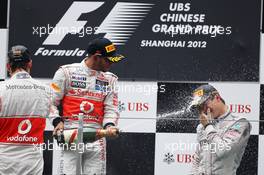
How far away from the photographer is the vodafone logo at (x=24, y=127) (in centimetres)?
520

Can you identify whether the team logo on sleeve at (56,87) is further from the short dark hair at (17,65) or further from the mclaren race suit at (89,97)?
the short dark hair at (17,65)

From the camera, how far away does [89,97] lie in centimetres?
575

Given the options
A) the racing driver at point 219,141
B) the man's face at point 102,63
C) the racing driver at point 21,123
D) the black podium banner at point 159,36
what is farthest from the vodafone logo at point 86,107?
the black podium banner at point 159,36

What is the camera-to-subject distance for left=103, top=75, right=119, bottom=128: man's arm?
560 cm

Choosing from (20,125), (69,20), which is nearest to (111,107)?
(20,125)

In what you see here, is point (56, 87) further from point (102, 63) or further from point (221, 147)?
point (221, 147)

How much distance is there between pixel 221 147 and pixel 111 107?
2.90 ft

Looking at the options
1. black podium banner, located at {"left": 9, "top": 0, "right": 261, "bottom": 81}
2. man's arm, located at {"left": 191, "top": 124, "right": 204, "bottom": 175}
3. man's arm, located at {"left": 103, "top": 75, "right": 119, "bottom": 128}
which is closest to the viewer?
man's arm, located at {"left": 191, "top": 124, "right": 204, "bottom": 175}

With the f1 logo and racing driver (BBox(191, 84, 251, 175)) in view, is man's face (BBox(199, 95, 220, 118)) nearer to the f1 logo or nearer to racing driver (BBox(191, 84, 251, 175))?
racing driver (BBox(191, 84, 251, 175))

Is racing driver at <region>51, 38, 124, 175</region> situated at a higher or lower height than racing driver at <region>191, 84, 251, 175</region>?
higher

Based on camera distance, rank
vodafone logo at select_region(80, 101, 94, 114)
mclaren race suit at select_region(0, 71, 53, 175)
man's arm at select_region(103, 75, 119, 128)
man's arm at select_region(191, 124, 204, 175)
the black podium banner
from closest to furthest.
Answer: mclaren race suit at select_region(0, 71, 53, 175)
man's arm at select_region(191, 124, 204, 175)
man's arm at select_region(103, 75, 119, 128)
vodafone logo at select_region(80, 101, 94, 114)
the black podium banner

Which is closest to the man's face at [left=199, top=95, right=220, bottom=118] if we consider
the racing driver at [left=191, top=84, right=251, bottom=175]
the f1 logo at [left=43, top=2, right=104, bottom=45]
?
the racing driver at [left=191, top=84, right=251, bottom=175]

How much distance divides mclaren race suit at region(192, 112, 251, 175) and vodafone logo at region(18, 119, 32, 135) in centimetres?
117

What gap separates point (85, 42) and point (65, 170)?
180cm
